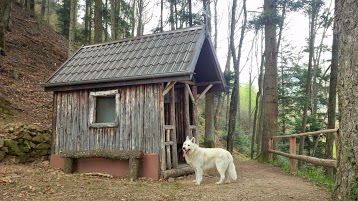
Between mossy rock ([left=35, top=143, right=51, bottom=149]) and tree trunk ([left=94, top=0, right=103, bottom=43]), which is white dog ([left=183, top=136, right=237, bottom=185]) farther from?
tree trunk ([left=94, top=0, right=103, bottom=43])

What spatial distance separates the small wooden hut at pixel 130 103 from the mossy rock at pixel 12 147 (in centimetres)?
106

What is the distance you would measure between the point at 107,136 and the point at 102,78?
174 centimetres

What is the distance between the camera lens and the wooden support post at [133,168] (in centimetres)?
816

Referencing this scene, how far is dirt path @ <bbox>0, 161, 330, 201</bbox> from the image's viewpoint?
235 inches

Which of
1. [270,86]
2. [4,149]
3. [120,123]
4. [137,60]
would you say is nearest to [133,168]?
[120,123]

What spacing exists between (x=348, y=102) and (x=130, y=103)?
18.9ft

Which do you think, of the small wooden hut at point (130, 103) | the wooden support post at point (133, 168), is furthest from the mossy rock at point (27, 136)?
the wooden support post at point (133, 168)

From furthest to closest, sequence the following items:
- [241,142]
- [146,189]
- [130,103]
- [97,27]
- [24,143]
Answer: [241,142] < [97,27] < [24,143] < [130,103] < [146,189]

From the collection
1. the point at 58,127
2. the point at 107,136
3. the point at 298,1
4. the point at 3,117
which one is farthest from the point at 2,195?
the point at 298,1

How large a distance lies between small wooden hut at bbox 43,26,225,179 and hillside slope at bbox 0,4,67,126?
3401 millimetres

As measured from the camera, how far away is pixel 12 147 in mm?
9547

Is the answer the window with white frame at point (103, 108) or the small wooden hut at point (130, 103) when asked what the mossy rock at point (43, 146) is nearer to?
the small wooden hut at point (130, 103)

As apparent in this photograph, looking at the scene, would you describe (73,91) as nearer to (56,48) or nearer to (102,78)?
(102,78)

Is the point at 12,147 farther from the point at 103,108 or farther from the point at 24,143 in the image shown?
the point at 103,108
